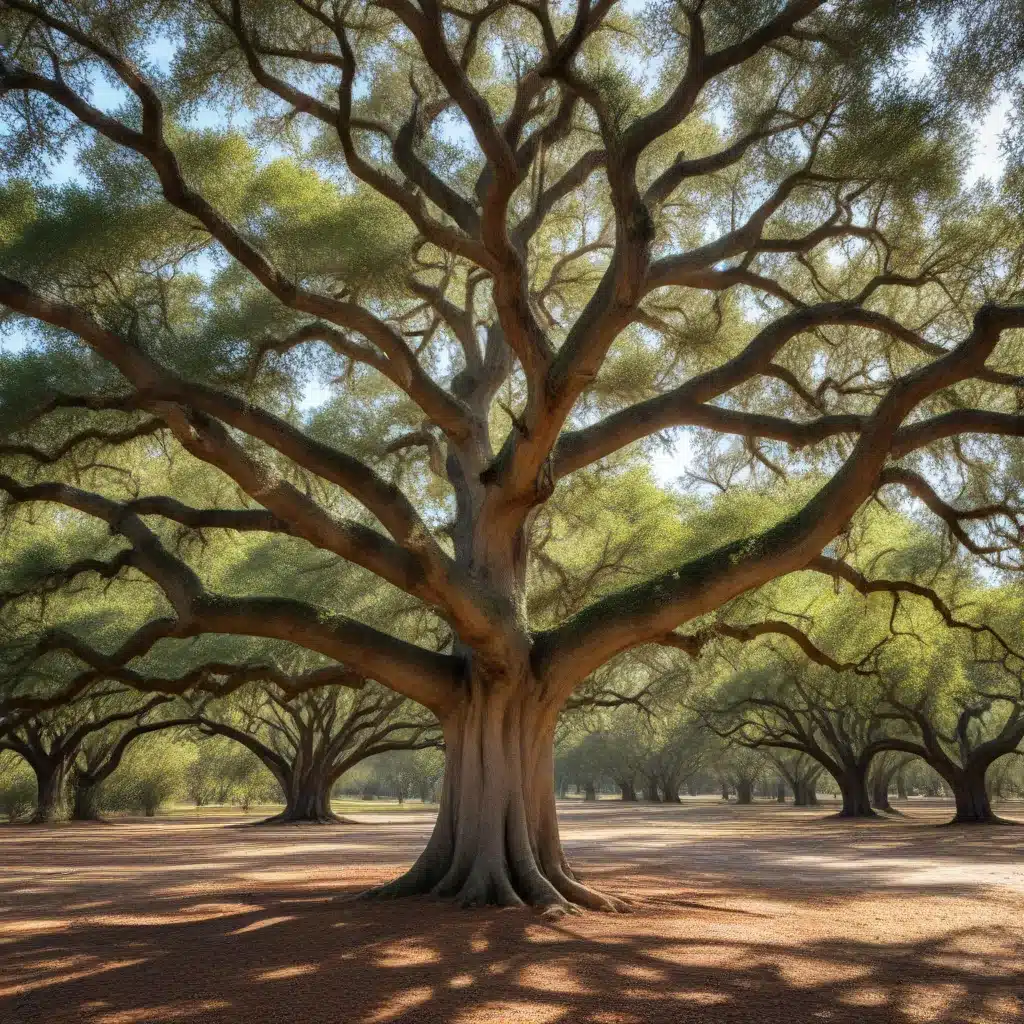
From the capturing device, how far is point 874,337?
37.7 ft

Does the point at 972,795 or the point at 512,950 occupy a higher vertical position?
the point at 972,795

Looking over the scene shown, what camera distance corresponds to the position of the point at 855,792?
34.3m

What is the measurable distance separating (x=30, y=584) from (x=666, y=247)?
9.45 meters

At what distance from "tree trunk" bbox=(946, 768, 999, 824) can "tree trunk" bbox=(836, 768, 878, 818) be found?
5611 millimetres

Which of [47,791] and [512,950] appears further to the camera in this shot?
[47,791]

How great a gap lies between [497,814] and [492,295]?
505 cm

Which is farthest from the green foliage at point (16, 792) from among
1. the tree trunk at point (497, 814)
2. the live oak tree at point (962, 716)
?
the tree trunk at point (497, 814)

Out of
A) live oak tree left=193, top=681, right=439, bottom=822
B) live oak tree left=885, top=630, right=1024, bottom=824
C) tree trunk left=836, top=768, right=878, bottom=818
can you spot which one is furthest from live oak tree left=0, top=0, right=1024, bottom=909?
tree trunk left=836, top=768, right=878, bottom=818

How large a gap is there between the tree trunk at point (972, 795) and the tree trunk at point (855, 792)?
5611 millimetres

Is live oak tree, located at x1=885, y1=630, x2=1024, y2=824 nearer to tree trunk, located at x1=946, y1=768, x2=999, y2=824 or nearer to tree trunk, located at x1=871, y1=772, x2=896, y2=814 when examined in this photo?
tree trunk, located at x1=946, y1=768, x2=999, y2=824

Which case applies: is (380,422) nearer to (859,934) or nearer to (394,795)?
(859,934)

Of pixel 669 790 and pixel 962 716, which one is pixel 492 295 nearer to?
pixel 962 716

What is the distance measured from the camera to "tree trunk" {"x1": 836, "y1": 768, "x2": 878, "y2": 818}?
1346 inches

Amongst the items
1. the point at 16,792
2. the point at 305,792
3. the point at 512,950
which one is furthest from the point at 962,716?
the point at 16,792
